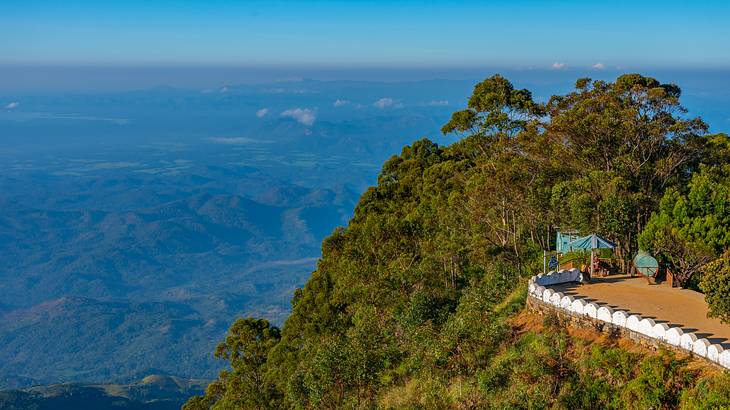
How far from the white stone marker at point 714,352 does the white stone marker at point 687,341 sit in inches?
19.5

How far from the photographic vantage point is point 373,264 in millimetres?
37000

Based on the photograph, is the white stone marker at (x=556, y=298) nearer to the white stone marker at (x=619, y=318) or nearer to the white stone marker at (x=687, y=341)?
the white stone marker at (x=619, y=318)

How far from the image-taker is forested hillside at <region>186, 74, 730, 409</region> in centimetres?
1845

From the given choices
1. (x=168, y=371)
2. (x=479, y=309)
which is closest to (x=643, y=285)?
(x=479, y=309)

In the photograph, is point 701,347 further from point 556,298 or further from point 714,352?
point 556,298

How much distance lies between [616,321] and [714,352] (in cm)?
298

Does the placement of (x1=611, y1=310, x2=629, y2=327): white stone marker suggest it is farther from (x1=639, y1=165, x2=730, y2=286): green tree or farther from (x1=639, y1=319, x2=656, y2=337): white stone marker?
(x1=639, y1=165, x2=730, y2=286): green tree

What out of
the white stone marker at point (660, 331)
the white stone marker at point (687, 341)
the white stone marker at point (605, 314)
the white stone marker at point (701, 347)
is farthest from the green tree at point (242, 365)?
the white stone marker at point (701, 347)

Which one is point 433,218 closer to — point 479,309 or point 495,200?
point 495,200

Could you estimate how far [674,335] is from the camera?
17344 mm

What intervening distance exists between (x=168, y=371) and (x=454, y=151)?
480 feet

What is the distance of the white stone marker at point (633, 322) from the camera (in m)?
18.3

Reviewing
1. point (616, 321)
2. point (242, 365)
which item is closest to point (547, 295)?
point (616, 321)

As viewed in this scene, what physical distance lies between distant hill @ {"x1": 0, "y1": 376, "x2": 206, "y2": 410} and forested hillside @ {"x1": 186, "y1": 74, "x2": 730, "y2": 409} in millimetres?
77270
